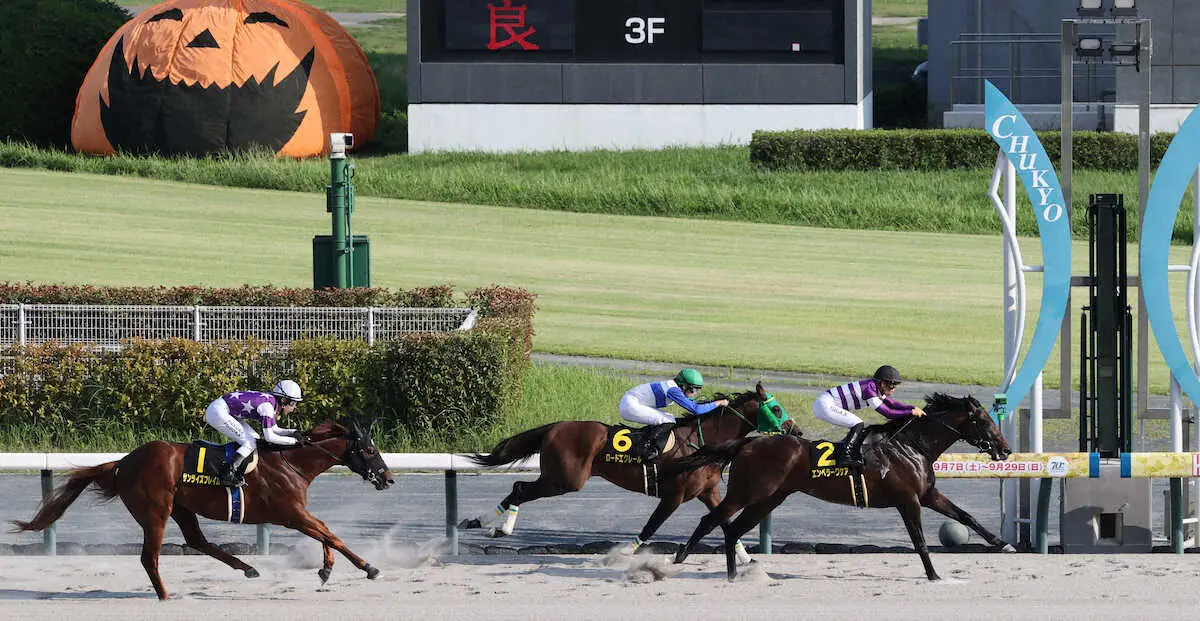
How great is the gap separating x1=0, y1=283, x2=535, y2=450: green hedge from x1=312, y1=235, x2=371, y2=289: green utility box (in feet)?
13.3

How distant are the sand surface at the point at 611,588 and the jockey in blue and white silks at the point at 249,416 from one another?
79cm

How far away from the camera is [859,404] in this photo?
34.0 ft

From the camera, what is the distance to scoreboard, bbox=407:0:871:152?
31.8 meters

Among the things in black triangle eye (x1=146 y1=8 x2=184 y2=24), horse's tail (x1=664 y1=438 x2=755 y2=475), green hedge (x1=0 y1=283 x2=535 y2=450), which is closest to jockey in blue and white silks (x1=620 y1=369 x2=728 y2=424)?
horse's tail (x1=664 y1=438 x2=755 y2=475)

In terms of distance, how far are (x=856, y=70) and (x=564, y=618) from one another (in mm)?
24794

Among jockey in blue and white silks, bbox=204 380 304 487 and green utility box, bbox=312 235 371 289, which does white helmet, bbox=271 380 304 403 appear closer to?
jockey in blue and white silks, bbox=204 380 304 487

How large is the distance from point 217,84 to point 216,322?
16466mm

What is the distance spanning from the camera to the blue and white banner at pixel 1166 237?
1066cm

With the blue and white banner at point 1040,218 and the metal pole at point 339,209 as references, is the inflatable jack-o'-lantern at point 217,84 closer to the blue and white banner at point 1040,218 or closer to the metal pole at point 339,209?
the metal pole at point 339,209

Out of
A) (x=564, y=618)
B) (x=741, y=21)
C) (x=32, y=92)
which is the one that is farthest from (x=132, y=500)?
(x=32, y=92)

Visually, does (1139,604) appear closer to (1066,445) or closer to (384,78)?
(1066,445)

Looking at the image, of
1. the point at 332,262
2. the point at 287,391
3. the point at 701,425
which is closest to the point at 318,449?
the point at 287,391

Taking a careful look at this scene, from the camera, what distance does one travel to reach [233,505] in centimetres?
974

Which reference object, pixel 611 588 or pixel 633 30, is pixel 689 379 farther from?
pixel 633 30
